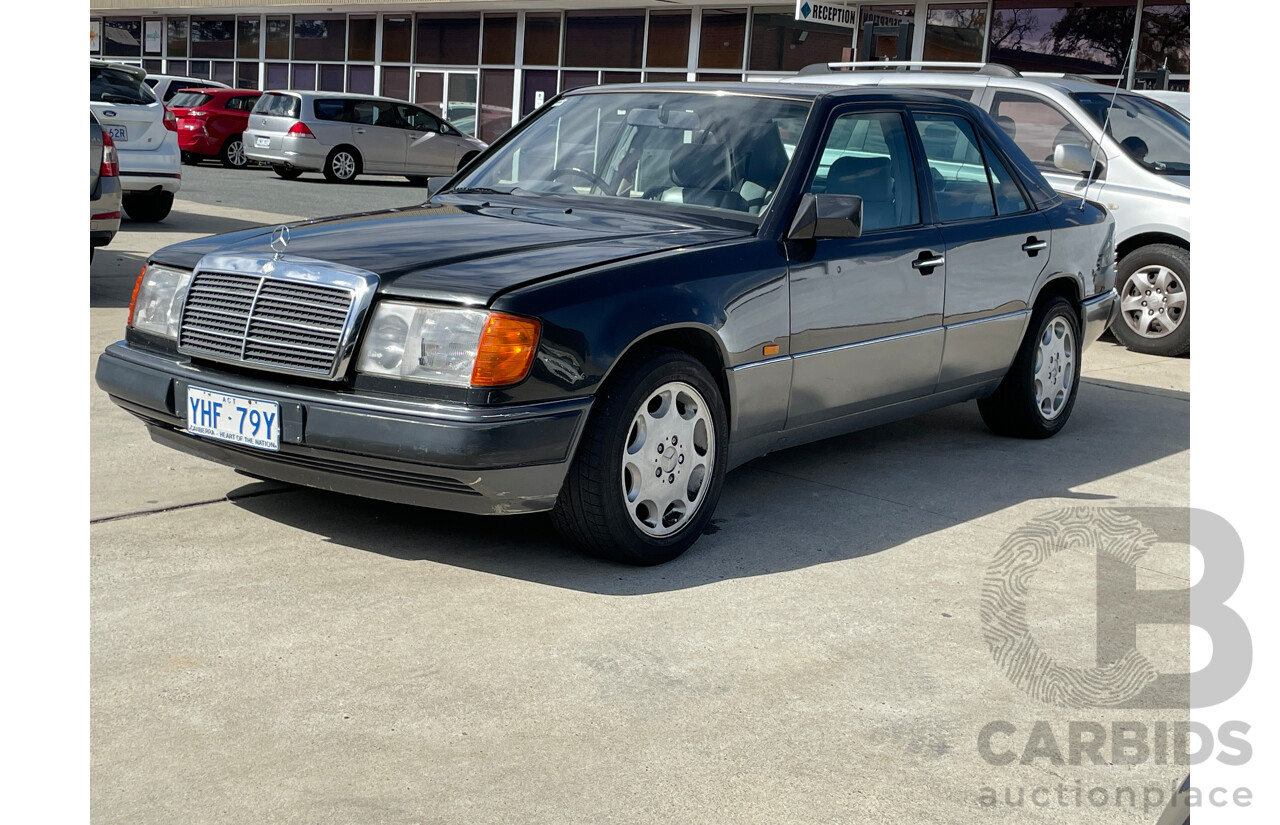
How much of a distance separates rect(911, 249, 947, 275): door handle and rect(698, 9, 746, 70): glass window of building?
2115 centimetres

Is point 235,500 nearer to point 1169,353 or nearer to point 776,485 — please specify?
point 776,485

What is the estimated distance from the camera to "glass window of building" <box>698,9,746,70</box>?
26.1m

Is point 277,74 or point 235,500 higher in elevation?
point 277,74

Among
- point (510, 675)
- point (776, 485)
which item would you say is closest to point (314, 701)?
point (510, 675)

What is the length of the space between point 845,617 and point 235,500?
2.30 m

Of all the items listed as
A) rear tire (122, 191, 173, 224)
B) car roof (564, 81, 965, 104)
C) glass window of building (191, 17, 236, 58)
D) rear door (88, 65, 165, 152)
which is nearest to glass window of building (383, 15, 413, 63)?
glass window of building (191, 17, 236, 58)

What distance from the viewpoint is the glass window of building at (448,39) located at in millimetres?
31109

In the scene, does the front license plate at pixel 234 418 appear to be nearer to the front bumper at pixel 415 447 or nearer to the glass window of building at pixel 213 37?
the front bumper at pixel 415 447

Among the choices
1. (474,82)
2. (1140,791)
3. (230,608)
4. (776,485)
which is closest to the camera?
(1140,791)

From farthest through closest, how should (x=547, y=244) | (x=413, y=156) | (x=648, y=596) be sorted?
(x=413, y=156) → (x=547, y=244) → (x=648, y=596)

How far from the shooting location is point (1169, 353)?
9.73 m

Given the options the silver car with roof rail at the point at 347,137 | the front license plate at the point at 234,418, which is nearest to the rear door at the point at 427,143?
the silver car with roof rail at the point at 347,137

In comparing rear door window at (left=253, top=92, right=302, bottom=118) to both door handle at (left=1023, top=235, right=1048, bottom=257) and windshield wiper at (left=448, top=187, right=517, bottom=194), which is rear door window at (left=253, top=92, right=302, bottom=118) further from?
door handle at (left=1023, top=235, right=1048, bottom=257)

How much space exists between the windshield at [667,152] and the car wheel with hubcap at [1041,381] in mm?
1943
